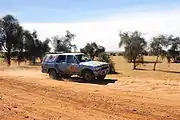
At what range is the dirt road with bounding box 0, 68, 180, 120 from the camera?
11.7m

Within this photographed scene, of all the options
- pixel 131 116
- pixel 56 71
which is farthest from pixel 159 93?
pixel 56 71

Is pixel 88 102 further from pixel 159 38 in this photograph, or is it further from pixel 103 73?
pixel 159 38

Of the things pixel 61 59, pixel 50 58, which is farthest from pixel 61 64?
pixel 50 58

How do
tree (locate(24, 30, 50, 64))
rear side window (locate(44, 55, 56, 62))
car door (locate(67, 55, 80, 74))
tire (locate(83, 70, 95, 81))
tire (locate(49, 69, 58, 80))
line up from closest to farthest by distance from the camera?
tire (locate(83, 70, 95, 81))
car door (locate(67, 55, 80, 74))
tire (locate(49, 69, 58, 80))
rear side window (locate(44, 55, 56, 62))
tree (locate(24, 30, 50, 64))

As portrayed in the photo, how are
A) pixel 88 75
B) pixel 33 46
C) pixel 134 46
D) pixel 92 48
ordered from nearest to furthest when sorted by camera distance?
pixel 88 75
pixel 134 46
pixel 33 46
pixel 92 48

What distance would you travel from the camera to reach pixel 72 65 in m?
24.4

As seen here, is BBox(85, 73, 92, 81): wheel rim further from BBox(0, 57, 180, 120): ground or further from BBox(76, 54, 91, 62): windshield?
BBox(0, 57, 180, 120): ground

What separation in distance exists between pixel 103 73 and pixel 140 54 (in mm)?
42197

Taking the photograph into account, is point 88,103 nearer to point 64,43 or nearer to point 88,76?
point 88,76

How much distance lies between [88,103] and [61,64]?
37.6 ft

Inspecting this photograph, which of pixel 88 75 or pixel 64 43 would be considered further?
pixel 64 43

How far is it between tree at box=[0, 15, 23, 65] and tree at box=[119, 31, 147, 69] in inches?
685

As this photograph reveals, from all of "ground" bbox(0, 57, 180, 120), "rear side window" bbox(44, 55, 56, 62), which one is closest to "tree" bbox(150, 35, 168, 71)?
"rear side window" bbox(44, 55, 56, 62)

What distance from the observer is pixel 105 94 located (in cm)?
1648
